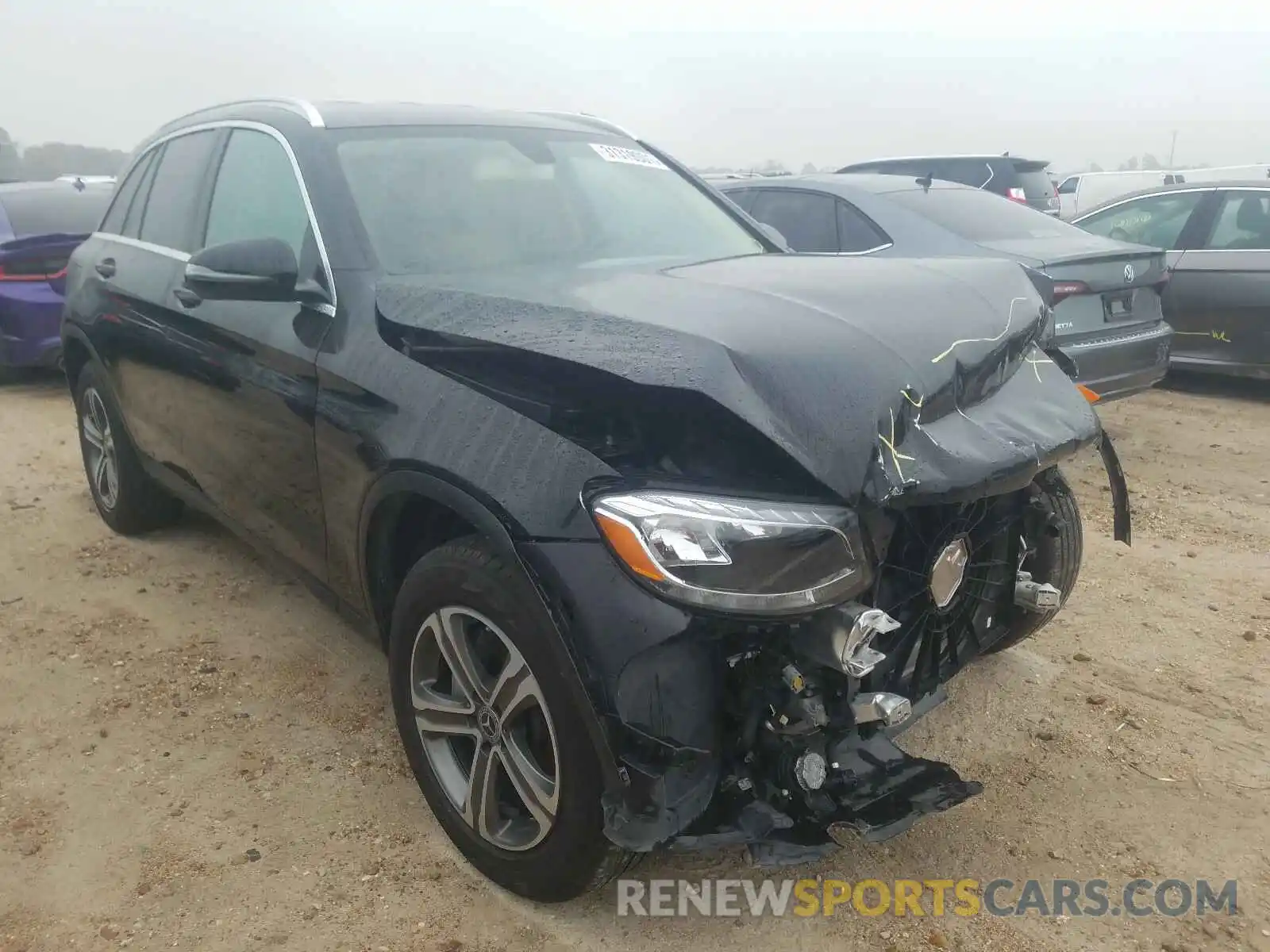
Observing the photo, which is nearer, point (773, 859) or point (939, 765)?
point (773, 859)

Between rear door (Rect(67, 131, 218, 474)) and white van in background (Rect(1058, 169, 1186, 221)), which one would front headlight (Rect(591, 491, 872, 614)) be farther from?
white van in background (Rect(1058, 169, 1186, 221))

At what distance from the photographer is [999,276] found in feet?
8.62

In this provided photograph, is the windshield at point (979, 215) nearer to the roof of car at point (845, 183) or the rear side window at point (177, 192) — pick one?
the roof of car at point (845, 183)

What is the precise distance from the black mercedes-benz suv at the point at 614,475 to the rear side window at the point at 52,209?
514cm

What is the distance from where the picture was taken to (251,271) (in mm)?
2676

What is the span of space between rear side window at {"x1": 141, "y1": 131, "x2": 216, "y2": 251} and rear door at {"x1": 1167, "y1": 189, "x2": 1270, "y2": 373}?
21.0 feet

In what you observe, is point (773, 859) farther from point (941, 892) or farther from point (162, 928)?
point (162, 928)

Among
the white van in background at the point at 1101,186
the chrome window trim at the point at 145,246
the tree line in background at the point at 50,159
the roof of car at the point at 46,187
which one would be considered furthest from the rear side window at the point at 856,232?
the tree line in background at the point at 50,159

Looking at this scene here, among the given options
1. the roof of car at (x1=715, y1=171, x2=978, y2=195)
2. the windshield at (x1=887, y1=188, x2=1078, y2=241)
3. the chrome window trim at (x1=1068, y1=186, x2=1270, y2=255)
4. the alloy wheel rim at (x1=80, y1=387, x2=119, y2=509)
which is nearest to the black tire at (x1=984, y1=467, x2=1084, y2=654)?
the windshield at (x1=887, y1=188, x2=1078, y2=241)

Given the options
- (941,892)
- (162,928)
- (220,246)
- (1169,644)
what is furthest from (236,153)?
(1169,644)

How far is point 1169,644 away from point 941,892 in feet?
5.40

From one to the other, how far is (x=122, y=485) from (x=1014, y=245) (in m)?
4.56

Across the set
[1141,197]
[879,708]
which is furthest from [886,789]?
[1141,197]

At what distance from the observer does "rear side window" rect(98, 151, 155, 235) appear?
14.0ft
